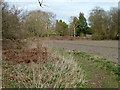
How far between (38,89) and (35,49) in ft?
13.9

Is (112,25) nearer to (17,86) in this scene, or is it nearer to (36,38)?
(36,38)

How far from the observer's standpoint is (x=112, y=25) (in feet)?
93.2

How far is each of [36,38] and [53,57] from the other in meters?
1.78

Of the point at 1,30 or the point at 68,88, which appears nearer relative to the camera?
the point at 68,88

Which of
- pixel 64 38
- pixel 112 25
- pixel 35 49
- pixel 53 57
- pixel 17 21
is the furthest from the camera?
pixel 112 25

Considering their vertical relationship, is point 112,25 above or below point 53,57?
above

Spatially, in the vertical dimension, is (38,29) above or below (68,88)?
above

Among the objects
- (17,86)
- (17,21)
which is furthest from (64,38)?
(17,86)

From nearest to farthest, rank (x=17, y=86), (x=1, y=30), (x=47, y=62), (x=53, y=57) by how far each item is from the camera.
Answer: (x=17, y=86)
(x=47, y=62)
(x=53, y=57)
(x=1, y=30)

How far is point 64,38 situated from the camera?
1050 inches

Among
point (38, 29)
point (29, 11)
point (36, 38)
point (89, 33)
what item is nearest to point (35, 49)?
point (36, 38)

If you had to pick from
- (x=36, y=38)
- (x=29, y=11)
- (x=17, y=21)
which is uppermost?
(x=29, y=11)

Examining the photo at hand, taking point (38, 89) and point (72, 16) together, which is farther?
point (72, 16)

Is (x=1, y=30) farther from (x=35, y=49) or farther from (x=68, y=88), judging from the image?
(x=68, y=88)
